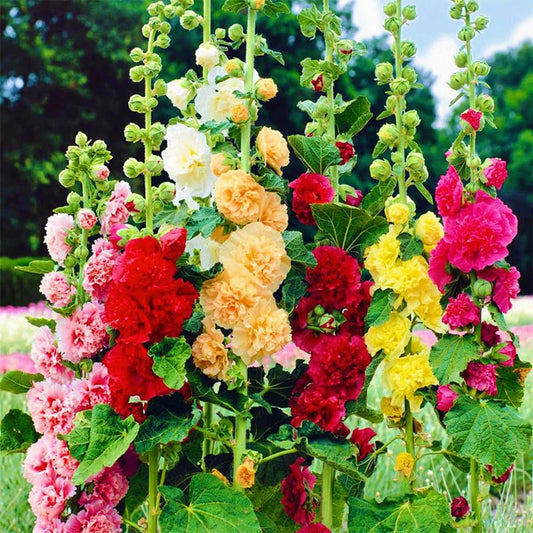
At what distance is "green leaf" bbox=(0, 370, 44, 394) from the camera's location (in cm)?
208

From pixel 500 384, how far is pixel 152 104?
115 cm

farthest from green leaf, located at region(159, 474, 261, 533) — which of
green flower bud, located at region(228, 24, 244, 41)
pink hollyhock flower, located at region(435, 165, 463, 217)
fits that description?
green flower bud, located at region(228, 24, 244, 41)

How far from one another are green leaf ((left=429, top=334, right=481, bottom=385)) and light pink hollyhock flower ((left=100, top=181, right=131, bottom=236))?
0.87m

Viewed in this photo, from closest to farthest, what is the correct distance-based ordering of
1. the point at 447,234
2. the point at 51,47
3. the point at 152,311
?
the point at 152,311 → the point at 447,234 → the point at 51,47

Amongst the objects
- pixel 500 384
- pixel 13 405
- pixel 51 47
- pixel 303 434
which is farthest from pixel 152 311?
pixel 51 47

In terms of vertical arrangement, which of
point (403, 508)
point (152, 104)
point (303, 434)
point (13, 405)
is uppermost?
point (152, 104)

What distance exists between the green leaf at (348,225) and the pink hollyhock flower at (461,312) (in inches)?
10.0

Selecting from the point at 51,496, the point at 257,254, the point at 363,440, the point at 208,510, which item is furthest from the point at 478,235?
the point at 51,496

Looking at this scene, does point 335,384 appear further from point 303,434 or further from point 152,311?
point 152,311

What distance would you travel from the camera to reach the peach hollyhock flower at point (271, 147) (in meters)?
1.94

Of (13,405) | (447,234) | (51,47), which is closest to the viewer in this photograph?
(447,234)

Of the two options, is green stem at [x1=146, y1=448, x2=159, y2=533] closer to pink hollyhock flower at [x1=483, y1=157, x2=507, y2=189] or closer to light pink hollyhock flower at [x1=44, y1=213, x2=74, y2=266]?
light pink hollyhock flower at [x1=44, y1=213, x2=74, y2=266]

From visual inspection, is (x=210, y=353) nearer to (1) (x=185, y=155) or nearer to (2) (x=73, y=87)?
(1) (x=185, y=155)

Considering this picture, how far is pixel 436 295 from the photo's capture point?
2.00m
